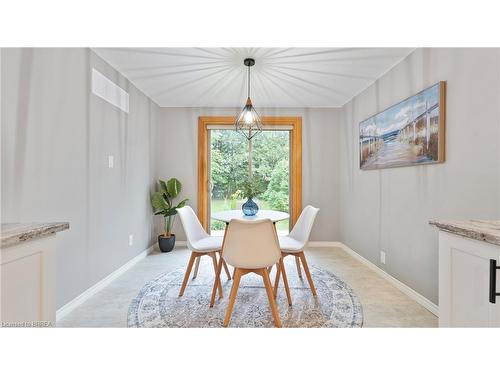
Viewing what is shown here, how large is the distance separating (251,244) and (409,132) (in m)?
1.84

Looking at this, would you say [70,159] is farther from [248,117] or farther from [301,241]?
[301,241]

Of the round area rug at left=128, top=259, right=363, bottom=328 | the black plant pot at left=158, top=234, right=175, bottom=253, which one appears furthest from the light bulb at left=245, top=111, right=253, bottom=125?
the black plant pot at left=158, top=234, right=175, bottom=253

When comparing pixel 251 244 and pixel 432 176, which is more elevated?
pixel 432 176

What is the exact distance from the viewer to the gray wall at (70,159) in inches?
64.9

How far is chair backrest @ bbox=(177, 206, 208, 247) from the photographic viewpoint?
2.39 meters

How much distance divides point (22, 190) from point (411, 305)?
10.2ft

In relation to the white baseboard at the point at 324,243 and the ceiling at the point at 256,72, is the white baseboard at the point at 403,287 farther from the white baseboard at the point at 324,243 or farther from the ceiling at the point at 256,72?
the ceiling at the point at 256,72

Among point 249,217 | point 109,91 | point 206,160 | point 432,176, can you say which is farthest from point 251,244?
point 206,160

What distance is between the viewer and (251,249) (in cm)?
184

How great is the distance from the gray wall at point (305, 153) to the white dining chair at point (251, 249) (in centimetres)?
255

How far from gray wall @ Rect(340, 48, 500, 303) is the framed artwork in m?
0.06

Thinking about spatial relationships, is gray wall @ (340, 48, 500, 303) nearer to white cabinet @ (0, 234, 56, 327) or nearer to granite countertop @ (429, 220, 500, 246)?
granite countertop @ (429, 220, 500, 246)
